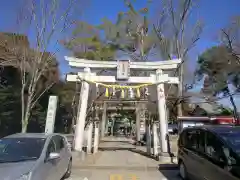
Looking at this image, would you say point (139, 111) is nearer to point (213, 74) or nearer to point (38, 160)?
point (213, 74)

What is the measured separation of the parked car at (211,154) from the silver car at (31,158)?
348cm

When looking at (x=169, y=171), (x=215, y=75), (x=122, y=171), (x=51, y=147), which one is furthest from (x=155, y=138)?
(x=215, y=75)

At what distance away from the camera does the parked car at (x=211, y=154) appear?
16.4ft

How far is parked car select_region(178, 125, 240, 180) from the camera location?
4.99 metres

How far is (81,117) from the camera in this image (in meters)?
12.1

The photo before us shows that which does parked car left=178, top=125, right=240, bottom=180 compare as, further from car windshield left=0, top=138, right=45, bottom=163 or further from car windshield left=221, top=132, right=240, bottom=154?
car windshield left=0, top=138, right=45, bottom=163

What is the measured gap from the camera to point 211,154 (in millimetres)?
5773

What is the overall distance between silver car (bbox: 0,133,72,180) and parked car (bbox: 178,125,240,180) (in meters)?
3.48

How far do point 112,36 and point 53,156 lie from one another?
22784mm

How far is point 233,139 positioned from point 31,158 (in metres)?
4.47

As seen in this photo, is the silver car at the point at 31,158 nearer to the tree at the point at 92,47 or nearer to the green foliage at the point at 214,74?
the tree at the point at 92,47

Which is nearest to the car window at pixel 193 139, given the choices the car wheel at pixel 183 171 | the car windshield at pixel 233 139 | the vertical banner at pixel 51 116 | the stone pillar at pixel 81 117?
the car wheel at pixel 183 171

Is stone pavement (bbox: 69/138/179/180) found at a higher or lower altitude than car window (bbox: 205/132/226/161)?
lower

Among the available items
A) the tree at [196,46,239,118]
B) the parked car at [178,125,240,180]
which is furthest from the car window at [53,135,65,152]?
the tree at [196,46,239,118]
